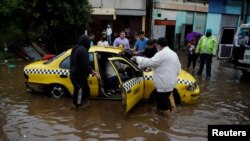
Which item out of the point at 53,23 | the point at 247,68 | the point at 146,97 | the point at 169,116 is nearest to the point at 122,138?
the point at 169,116

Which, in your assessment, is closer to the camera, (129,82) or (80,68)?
(129,82)

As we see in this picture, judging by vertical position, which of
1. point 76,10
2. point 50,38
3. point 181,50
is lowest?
point 181,50

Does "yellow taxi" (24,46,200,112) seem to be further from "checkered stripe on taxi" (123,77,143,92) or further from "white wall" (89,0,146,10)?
"white wall" (89,0,146,10)

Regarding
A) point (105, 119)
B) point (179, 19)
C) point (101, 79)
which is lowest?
point (105, 119)

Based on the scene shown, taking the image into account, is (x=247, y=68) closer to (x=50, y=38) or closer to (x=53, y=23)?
(x=53, y=23)

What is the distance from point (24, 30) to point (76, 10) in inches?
128

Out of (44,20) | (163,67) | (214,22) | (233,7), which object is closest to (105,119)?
(163,67)

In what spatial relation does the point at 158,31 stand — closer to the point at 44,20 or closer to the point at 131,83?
the point at 44,20

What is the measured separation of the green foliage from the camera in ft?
58.3

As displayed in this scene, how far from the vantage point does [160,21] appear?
2647cm

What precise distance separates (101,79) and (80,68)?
0.87m

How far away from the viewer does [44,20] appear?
61.2ft

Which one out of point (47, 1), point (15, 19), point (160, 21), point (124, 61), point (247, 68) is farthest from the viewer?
point (160, 21)

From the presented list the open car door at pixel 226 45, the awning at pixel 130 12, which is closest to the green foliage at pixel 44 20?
the awning at pixel 130 12
